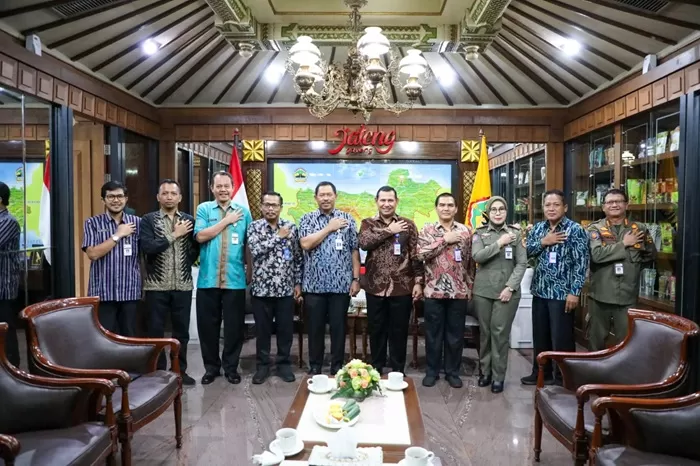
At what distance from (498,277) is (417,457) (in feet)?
7.03

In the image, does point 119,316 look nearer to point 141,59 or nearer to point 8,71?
point 8,71

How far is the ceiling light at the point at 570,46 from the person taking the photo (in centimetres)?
413

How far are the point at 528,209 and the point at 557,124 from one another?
117cm

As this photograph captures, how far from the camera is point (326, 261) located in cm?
385

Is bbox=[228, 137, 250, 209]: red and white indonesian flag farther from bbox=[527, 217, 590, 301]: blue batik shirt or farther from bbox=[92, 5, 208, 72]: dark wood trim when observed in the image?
bbox=[527, 217, 590, 301]: blue batik shirt

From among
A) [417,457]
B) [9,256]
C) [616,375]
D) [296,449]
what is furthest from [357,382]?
[9,256]

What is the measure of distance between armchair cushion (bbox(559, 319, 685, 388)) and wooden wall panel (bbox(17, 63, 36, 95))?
3.78m

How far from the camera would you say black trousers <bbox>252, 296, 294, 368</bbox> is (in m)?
3.89

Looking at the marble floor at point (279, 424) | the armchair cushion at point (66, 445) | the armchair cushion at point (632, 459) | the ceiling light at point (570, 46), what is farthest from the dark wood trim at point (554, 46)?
the armchair cushion at point (66, 445)

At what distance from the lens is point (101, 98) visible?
4375 mm

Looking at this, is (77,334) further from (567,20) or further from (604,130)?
(604,130)

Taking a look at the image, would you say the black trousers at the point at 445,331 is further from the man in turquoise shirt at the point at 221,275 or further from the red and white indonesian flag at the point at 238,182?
the red and white indonesian flag at the point at 238,182

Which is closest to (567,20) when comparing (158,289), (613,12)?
(613,12)

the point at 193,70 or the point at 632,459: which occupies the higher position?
the point at 193,70
